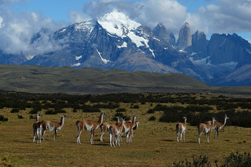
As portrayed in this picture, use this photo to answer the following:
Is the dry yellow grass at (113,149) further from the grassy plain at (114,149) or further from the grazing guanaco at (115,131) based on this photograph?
the grazing guanaco at (115,131)

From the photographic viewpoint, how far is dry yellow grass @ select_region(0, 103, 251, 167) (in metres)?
20.7

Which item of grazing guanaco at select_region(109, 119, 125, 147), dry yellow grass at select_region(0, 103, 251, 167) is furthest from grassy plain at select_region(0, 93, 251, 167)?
grazing guanaco at select_region(109, 119, 125, 147)

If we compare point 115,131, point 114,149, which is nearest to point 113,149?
point 114,149

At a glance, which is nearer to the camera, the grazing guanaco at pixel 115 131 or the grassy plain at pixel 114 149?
the grassy plain at pixel 114 149

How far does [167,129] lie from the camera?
38500mm

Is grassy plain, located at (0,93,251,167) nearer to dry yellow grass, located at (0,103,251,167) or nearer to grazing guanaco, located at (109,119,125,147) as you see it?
dry yellow grass, located at (0,103,251,167)

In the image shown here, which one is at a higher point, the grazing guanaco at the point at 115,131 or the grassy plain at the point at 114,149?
the grazing guanaco at the point at 115,131

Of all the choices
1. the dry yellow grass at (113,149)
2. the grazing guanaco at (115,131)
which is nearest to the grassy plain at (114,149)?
the dry yellow grass at (113,149)

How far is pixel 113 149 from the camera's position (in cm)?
2533

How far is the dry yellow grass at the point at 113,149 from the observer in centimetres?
2067

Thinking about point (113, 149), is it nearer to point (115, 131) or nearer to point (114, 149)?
point (114, 149)

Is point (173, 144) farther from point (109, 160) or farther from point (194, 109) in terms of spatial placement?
point (194, 109)

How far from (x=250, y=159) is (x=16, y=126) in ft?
90.7

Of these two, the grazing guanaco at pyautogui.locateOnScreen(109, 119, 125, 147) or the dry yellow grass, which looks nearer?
the dry yellow grass
